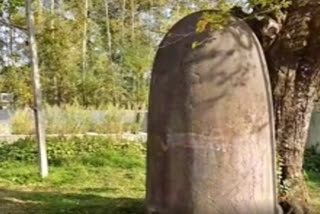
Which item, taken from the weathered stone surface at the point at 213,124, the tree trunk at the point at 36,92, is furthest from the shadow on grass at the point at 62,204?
the weathered stone surface at the point at 213,124


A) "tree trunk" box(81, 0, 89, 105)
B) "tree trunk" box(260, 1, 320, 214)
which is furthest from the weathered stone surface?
"tree trunk" box(81, 0, 89, 105)

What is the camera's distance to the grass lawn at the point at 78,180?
6.99 m

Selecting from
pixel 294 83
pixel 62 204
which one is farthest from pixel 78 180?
pixel 294 83

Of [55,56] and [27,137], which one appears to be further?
[55,56]

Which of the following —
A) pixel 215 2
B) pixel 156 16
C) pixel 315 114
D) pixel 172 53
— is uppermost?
pixel 156 16

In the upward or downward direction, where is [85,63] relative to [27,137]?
upward

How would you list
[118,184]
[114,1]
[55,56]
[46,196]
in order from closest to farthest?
[46,196]
[118,184]
[55,56]
[114,1]

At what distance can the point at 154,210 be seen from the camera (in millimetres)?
5230

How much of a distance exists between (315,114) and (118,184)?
546 centimetres

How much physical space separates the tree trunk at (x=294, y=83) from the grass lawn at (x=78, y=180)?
131 centimetres

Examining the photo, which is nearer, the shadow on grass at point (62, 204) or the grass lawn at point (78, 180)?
the shadow on grass at point (62, 204)

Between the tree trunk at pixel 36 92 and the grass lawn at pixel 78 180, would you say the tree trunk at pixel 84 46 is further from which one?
the tree trunk at pixel 36 92

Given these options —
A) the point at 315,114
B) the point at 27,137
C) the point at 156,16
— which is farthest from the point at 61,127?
the point at 315,114

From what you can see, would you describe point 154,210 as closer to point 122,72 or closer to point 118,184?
point 118,184
